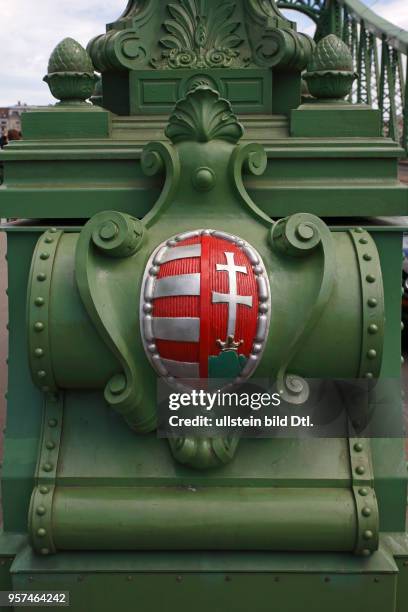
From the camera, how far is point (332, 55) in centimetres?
258

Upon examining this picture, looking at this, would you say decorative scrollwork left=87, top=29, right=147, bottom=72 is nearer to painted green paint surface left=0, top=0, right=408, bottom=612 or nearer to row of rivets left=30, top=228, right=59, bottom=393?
painted green paint surface left=0, top=0, right=408, bottom=612

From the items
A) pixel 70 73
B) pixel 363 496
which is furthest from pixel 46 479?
pixel 70 73

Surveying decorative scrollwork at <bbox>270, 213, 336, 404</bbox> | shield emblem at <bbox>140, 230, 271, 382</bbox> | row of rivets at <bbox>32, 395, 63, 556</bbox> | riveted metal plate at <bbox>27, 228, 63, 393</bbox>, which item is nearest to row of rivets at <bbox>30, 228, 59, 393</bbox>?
riveted metal plate at <bbox>27, 228, 63, 393</bbox>

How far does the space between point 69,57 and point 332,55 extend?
1113mm

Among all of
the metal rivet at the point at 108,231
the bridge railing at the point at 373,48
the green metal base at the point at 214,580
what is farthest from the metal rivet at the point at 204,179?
the bridge railing at the point at 373,48

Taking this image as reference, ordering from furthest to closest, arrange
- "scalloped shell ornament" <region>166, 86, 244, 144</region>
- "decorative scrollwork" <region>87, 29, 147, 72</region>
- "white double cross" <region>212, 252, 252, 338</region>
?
"decorative scrollwork" <region>87, 29, 147, 72</region> < "scalloped shell ornament" <region>166, 86, 244, 144</region> < "white double cross" <region>212, 252, 252, 338</region>

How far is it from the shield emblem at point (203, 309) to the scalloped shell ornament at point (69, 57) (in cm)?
106

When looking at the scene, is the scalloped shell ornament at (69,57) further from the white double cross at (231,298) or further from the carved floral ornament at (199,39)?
the white double cross at (231,298)

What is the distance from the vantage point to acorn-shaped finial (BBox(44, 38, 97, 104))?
Result: 2604 mm

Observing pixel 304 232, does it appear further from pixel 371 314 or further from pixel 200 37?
pixel 200 37

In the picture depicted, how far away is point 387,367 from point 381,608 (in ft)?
2.85

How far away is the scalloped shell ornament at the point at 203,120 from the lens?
221cm

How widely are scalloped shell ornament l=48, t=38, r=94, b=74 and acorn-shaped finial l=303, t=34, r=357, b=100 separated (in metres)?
0.97

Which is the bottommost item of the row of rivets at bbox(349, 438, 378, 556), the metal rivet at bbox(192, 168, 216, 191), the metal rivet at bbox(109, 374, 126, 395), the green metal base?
the green metal base
